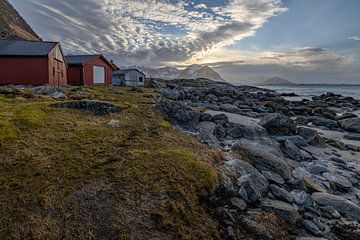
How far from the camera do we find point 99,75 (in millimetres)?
35531

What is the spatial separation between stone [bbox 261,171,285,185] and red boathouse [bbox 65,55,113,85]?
29273mm

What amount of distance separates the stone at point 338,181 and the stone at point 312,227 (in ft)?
12.3

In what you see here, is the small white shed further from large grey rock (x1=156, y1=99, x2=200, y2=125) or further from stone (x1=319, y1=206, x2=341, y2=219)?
stone (x1=319, y1=206, x2=341, y2=219)

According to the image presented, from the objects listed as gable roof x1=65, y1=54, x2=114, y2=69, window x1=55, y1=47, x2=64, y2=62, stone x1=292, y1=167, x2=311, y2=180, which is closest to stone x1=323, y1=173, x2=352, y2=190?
stone x1=292, y1=167, x2=311, y2=180

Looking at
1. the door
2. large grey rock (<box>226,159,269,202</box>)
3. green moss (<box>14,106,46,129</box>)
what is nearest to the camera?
large grey rock (<box>226,159,269,202</box>)

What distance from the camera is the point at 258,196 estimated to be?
18.6ft

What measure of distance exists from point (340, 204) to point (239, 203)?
3113 millimetres

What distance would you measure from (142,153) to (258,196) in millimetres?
2954

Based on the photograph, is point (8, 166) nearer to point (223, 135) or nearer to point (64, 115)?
point (64, 115)

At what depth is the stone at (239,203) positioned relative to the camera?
516 cm

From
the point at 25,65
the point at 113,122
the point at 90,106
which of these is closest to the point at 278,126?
the point at 113,122

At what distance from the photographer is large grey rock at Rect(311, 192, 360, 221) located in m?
6.17

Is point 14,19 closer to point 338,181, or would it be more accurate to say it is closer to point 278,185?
point 278,185

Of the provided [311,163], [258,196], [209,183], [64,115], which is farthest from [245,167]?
[64,115]
